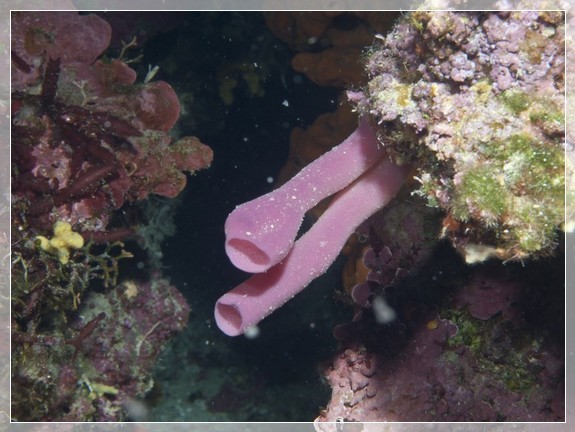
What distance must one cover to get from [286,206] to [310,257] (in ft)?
1.72

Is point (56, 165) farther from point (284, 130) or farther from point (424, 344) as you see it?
point (424, 344)

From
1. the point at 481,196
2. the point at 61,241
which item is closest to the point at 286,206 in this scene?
the point at 481,196

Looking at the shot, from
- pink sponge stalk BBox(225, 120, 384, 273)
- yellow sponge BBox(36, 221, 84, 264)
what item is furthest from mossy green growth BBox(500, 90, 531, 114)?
yellow sponge BBox(36, 221, 84, 264)

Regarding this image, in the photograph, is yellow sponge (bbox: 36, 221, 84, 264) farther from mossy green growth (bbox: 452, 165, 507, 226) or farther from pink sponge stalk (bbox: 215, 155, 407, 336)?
mossy green growth (bbox: 452, 165, 507, 226)

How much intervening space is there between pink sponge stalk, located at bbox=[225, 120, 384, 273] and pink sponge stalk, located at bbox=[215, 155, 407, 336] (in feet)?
0.26

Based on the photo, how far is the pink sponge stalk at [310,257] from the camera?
3.27 m

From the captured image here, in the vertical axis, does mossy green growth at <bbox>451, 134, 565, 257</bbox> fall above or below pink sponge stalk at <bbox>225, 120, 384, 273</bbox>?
above

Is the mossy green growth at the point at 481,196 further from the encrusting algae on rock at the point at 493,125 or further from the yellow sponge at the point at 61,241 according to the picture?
the yellow sponge at the point at 61,241

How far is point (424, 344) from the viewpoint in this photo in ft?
13.8

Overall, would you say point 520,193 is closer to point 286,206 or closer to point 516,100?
point 516,100

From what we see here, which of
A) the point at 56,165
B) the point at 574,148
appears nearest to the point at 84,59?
the point at 56,165

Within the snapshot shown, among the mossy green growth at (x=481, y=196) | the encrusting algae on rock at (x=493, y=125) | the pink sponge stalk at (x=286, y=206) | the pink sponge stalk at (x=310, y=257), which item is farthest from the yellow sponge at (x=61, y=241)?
the mossy green growth at (x=481, y=196)

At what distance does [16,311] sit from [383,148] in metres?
3.31

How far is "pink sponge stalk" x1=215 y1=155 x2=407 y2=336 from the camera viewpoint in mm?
3273
